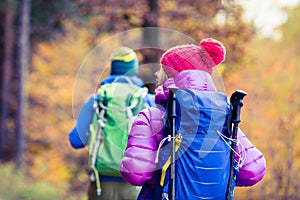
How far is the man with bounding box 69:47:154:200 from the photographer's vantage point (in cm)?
491

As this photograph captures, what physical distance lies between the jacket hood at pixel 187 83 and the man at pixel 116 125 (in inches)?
67.2

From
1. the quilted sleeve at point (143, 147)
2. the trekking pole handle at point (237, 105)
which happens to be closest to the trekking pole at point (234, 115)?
the trekking pole handle at point (237, 105)

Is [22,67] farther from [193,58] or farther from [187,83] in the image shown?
[187,83]

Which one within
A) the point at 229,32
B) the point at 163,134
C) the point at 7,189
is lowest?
the point at 7,189

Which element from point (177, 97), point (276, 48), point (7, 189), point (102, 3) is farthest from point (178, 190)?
point (276, 48)

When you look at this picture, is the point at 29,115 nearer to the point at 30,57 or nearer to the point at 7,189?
the point at 30,57

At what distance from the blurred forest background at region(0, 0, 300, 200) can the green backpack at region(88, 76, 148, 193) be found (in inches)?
161

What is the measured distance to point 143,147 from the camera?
9.89 ft

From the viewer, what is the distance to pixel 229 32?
1227 centimetres

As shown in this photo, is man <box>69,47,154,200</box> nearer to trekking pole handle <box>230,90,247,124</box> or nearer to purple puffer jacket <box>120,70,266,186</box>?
purple puffer jacket <box>120,70,266,186</box>

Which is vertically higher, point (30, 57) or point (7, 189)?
point (30, 57)

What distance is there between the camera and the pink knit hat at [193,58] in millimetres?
3162

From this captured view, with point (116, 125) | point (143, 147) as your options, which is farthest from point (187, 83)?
point (116, 125)

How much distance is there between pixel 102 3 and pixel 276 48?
52.5ft
